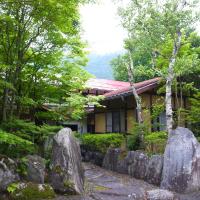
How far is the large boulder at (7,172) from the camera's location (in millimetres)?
7488

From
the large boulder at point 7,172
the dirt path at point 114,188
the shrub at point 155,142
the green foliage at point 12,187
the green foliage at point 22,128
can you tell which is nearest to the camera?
the green foliage at point 12,187

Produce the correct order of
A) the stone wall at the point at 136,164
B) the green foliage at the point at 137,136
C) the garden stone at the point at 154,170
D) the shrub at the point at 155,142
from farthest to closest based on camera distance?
the green foliage at the point at 137,136, the shrub at the point at 155,142, the stone wall at the point at 136,164, the garden stone at the point at 154,170

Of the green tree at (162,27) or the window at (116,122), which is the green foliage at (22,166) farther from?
the window at (116,122)

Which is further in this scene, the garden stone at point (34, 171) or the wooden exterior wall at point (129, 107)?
the wooden exterior wall at point (129, 107)

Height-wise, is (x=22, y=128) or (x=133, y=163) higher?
(x=22, y=128)

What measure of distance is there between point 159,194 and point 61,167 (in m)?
3.02

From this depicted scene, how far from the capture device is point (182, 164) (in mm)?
9375

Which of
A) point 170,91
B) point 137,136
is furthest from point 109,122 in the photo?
point 170,91

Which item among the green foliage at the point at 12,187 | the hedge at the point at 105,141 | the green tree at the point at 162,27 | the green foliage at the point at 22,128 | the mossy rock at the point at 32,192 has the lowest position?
the mossy rock at the point at 32,192

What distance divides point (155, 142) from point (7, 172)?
6.42m

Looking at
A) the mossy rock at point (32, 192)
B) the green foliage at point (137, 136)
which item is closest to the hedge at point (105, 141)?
the green foliage at point (137, 136)

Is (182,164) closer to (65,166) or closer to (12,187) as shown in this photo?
(65,166)

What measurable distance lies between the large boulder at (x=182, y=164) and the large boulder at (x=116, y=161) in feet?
10.1

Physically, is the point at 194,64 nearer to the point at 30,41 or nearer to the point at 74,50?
the point at 74,50
